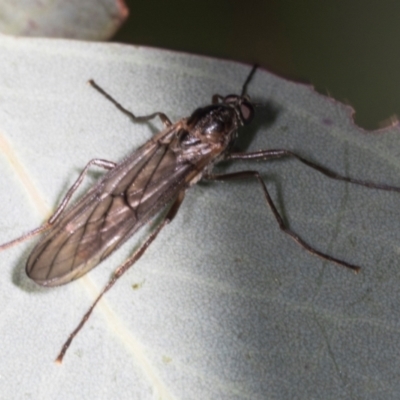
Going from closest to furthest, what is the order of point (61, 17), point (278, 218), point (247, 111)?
point (61, 17)
point (278, 218)
point (247, 111)

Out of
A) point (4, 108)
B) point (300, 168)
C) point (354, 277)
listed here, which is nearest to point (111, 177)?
point (4, 108)

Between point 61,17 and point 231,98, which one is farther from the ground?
point 61,17

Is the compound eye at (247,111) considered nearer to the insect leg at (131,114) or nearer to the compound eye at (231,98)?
the compound eye at (231,98)

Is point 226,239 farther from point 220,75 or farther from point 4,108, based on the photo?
point 4,108

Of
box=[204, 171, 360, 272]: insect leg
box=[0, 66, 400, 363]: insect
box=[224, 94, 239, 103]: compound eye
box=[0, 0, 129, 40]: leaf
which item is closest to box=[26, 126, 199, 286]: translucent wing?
box=[0, 66, 400, 363]: insect

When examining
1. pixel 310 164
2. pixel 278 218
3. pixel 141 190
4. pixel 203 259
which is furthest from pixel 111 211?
pixel 310 164

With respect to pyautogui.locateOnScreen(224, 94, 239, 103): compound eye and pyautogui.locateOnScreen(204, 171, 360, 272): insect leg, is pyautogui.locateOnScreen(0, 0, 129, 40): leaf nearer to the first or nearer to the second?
pyautogui.locateOnScreen(224, 94, 239, 103): compound eye

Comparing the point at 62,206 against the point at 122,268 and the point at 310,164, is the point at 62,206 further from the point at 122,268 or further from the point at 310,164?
the point at 310,164

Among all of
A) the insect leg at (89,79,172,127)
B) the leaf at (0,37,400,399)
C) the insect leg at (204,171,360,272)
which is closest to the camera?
the leaf at (0,37,400,399)
